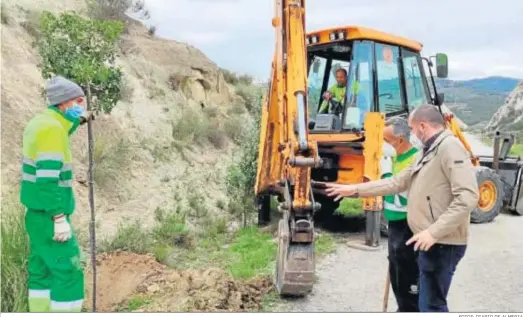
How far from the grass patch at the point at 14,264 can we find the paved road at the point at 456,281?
2.40 meters

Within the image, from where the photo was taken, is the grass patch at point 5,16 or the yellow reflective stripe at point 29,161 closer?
the yellow reflective stripe at point 29,161

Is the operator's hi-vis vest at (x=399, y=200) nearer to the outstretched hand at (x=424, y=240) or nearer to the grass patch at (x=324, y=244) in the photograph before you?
the outstretched hand at (x=424, y=240)

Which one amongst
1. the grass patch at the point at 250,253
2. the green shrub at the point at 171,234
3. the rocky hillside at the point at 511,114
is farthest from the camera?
the rocky hillside at the point at 511,114

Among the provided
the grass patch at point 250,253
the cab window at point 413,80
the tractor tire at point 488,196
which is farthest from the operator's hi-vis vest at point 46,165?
the tractor tire at point 488,196

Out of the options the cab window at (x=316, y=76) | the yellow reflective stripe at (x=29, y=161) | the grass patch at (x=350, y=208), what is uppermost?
the cab window at (x=316, y=76)

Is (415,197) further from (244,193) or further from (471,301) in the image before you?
(244,193)

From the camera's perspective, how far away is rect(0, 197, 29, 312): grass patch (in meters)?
5.53

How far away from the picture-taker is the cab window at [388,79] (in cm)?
933

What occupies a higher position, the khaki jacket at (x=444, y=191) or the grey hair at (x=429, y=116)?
the grey hair at (x=429, y=116)

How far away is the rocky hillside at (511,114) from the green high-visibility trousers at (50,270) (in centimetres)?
4583

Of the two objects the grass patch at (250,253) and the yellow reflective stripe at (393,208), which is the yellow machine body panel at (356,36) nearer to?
the grass patch at (250,253)

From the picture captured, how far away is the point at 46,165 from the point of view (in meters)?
4.67

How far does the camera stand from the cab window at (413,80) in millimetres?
9852

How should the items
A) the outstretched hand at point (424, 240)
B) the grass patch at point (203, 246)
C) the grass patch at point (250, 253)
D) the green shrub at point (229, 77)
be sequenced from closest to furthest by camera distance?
the outstretched hand at point (424, 240) < the grass patch at point (250, 253) < the grass patch at point (203, 246) < the green shrub at point (229, 77)
